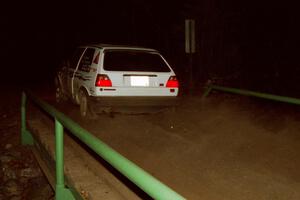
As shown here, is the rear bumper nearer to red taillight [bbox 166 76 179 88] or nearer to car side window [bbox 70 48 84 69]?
red taillight [bbox 166 76 179 88]

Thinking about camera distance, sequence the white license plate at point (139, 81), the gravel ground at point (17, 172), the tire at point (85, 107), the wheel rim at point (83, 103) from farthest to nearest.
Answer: the wheel rim at point (83, 103) → the tire at point (85, 107) → the white license plate at point (139, 81) → the gravel ground at point (17, 172)

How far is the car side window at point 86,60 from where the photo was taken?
9422 mm

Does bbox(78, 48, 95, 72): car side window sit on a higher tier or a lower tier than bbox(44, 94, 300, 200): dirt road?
higher

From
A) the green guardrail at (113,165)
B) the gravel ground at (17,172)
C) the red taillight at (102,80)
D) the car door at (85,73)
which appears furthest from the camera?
the car door at (85,73)

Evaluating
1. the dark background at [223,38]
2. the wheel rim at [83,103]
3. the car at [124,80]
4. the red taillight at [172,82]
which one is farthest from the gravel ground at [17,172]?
the dark background at [223,38]

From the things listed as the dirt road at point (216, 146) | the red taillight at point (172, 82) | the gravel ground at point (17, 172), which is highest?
the red taillight at point (172, 82)

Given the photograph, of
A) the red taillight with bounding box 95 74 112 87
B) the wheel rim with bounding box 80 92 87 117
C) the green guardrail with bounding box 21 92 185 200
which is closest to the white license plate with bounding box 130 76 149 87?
the red taillight with bounding box 95 74 112 87

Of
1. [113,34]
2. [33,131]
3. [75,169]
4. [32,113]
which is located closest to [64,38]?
[113,34]

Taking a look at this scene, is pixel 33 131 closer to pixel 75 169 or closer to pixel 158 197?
pixel 75 169

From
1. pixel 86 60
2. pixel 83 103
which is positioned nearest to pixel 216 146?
pixel 83 103

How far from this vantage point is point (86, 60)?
977 cm

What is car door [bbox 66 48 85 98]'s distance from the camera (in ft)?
34.5

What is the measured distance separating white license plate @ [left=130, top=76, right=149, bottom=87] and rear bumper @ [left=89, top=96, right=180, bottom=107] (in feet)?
0.93

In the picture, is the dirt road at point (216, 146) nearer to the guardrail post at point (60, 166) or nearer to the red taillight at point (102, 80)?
the red taillight at point (102, 80)
